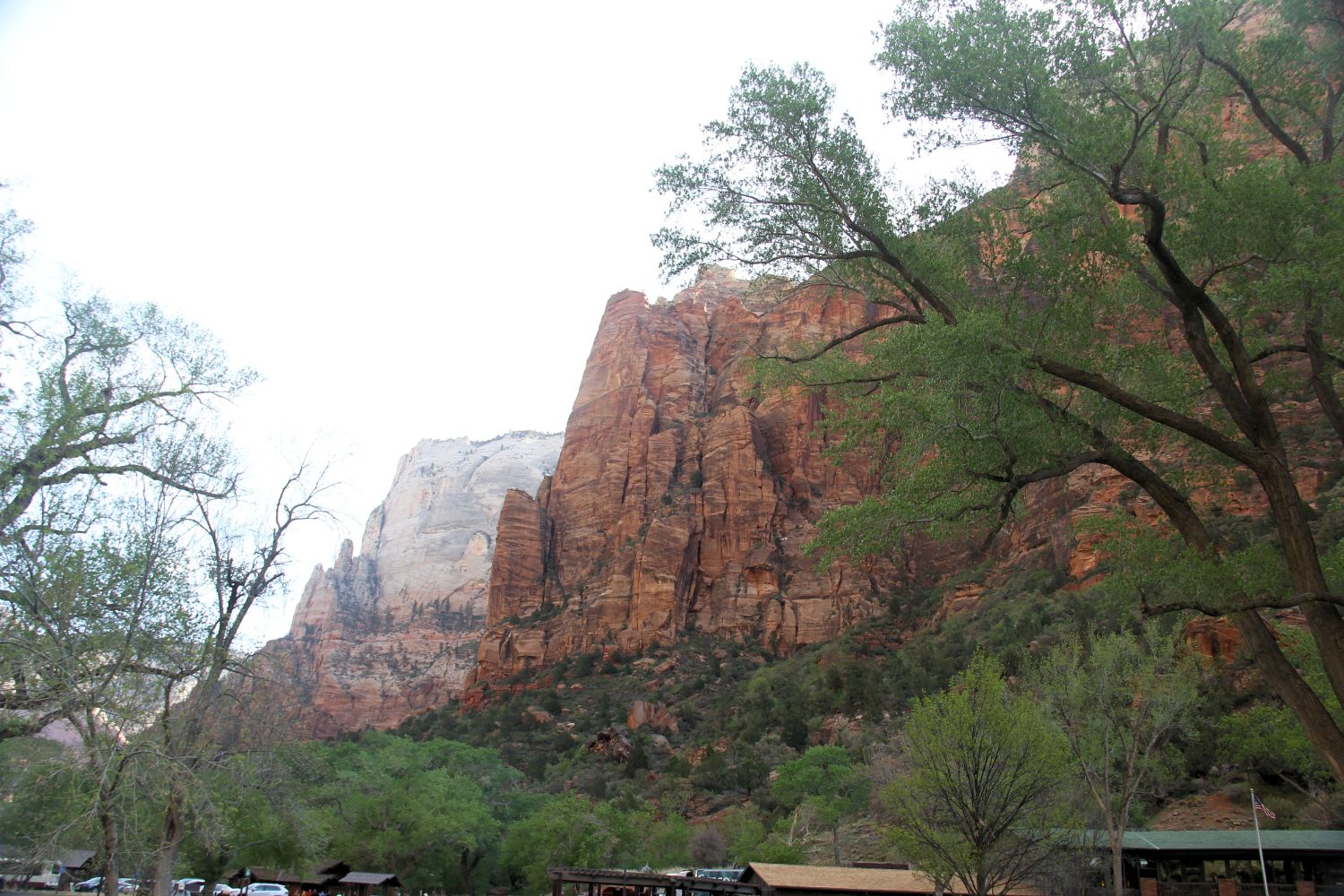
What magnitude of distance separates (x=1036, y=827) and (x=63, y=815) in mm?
20916

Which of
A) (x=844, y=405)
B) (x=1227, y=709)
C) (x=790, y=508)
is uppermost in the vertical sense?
(x=790, y=508)

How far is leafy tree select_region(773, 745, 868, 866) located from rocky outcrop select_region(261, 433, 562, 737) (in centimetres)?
5172

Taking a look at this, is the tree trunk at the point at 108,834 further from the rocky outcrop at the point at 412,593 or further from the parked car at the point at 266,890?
the rocky outcrop at the point at 412,593

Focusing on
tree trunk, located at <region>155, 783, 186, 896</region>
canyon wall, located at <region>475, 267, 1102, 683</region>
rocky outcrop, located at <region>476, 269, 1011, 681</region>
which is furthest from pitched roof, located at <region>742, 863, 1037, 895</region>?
rocky outcrop, located at <region>476, 269, 1011, 681</region>

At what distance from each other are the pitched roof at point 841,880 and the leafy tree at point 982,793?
1853 mm

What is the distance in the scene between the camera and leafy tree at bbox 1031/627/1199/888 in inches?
965

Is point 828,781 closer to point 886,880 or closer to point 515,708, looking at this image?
point 886,880

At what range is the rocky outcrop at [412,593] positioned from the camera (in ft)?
318

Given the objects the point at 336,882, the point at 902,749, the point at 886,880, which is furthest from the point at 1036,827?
the point at 336,882

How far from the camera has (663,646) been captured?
67312 mm

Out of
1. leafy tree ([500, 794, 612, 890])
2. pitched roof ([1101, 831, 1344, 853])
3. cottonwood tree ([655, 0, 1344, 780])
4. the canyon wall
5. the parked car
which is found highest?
the canyon wall

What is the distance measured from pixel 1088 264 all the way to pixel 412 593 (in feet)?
399

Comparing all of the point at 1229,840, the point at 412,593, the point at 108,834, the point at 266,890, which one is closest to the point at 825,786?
the point at 1229,840

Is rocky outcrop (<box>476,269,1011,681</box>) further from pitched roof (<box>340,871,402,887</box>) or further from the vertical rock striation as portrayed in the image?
pitched roof (<box>340,871,402,887</box>)
